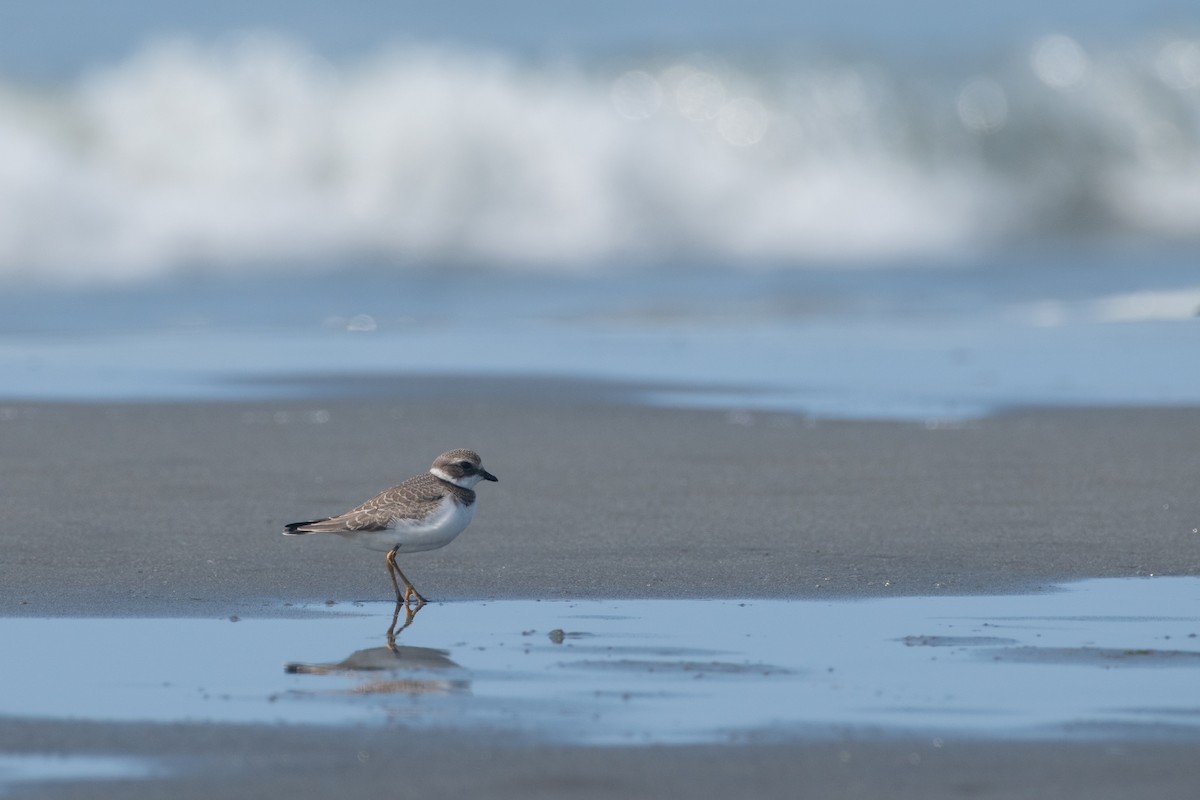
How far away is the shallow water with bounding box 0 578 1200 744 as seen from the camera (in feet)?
15.1

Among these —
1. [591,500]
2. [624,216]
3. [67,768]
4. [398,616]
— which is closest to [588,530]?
[591,500]

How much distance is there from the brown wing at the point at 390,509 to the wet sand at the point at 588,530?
0.23m

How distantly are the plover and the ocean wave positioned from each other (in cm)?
1358

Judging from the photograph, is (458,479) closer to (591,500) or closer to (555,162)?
(591,500)

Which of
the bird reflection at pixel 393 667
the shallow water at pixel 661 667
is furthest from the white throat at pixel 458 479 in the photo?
the bird reflection at pixel 393 667

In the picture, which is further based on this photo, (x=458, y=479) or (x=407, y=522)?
(x=458, y=479)

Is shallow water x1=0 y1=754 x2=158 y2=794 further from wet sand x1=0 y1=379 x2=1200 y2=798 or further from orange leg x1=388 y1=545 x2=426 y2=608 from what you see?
orange leg x1=388 y1=545 x2=426 y2=608

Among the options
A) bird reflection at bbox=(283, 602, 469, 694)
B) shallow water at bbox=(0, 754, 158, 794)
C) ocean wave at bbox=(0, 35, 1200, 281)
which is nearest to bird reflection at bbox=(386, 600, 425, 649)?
bird reflection at bbox=(283, 602, 469, 694)

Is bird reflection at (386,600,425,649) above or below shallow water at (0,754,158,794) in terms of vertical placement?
above

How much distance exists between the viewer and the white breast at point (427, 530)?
5.97 meters

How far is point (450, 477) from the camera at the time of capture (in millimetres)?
6199

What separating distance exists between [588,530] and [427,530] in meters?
1.22

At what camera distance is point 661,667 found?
5.09 metres

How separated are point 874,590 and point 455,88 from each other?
18468 millimetres
